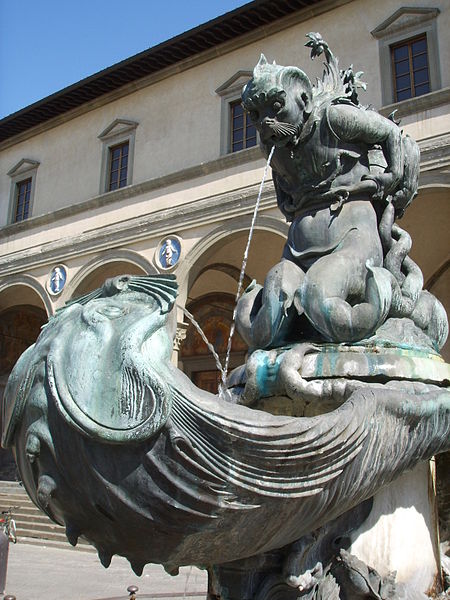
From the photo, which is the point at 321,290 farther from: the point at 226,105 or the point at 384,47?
the point at 226,105

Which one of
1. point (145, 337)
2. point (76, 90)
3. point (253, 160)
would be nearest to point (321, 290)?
point (145, 337)

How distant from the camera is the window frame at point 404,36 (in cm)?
1223

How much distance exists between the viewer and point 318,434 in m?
1.49

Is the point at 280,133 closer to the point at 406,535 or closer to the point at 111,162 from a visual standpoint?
the point at 406,535

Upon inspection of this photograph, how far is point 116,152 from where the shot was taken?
17.2 m

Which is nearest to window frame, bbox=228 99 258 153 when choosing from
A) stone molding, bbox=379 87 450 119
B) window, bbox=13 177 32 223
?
stone molding, bbox=379 87 450 119

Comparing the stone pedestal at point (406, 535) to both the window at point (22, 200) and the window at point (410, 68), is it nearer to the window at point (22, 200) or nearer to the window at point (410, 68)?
the window at point (410, 68)

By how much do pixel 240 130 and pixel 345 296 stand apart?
42.9 feet

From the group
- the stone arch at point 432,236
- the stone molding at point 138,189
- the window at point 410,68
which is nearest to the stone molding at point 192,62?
the window at point 410,68

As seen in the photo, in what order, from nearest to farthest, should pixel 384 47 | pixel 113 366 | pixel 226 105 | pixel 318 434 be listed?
pixel 113 366 → pixel 318 434 → pixel 384 47 → pixel 226 105

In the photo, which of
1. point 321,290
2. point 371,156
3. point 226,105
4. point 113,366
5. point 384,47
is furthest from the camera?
point 226,105

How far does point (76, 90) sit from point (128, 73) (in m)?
1.83

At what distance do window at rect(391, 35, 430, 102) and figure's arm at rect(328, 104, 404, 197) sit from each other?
10539 mm

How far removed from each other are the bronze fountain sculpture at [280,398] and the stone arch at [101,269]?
12.6m
